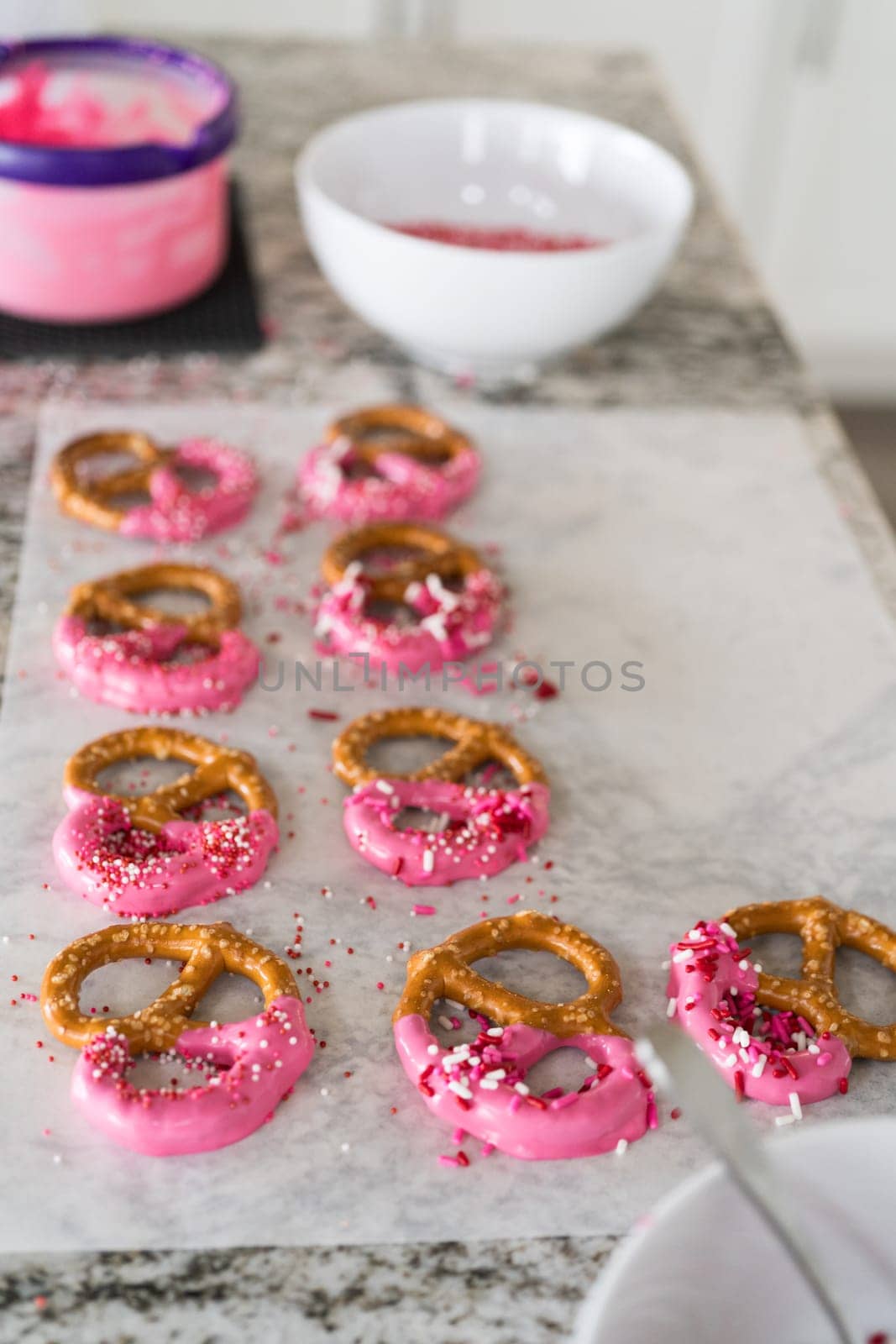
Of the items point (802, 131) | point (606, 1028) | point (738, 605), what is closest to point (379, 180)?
point (738, 605)

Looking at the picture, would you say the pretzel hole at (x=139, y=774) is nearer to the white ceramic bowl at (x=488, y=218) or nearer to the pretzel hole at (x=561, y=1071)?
the pretzel hole at (x=561, y=1071)

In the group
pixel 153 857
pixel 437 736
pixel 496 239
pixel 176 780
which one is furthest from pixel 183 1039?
pixel 496 239

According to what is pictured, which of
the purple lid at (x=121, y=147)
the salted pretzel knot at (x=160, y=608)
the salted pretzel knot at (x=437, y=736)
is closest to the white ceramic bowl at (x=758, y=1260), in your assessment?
the salted pretzel knot at (x=437, y=736)

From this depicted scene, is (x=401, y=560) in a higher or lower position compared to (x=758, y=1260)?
lower

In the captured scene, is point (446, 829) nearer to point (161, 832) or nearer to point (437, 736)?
point (437, 736)

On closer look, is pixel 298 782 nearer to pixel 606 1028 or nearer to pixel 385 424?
pixel 606 1028
